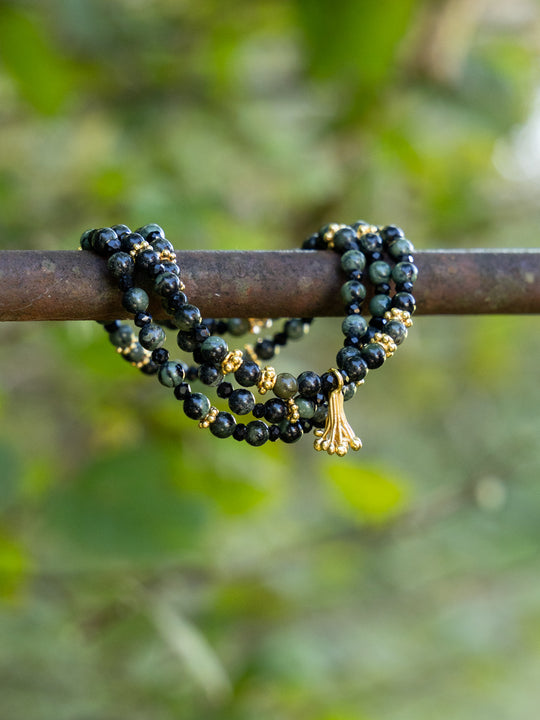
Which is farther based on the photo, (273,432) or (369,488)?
(369,488)

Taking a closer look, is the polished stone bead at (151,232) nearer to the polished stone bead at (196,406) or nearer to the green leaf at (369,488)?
the polished stone bead at (196,406)

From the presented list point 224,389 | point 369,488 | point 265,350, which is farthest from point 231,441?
point 224,389

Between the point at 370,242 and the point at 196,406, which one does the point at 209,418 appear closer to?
the point at 196,406

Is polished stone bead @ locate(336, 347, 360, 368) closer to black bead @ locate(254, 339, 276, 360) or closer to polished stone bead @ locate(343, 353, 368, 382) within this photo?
polished stone bead @ locate(343, 353, 368, 382)

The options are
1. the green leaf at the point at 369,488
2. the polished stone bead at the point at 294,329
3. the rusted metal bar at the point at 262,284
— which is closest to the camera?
the rusted metal bar at the point at 262,284

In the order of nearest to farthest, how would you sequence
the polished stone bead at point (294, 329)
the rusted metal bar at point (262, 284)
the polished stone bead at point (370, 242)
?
the rusted metal bar at point (262, 284) < the polished stone bead at point (370, 242) < the polished stone bead at point (294, 329)

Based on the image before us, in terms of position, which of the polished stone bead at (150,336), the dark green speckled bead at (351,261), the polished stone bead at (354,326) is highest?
the dark green speckled bead at (351,261)

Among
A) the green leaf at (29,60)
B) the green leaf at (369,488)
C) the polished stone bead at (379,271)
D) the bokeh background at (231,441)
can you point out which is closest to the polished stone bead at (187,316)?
the polished stone bead at (379,271)
